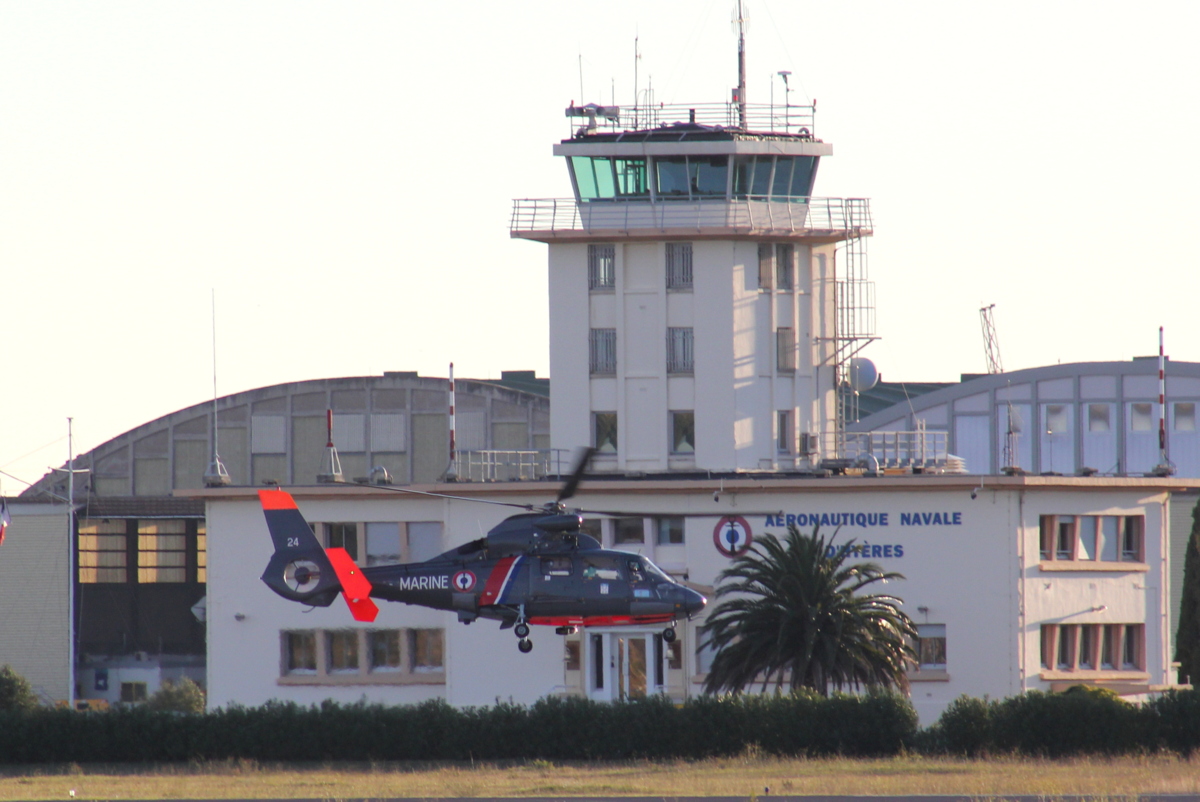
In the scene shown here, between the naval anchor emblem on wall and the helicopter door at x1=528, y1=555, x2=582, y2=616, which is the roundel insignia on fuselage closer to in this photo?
the helicopter door at x1=528, y1=555, x2=582, y2=616

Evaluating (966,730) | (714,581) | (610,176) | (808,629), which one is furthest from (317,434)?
(966,730)

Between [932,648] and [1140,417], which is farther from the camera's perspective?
[1140,417]

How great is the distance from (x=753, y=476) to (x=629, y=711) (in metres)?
10.4

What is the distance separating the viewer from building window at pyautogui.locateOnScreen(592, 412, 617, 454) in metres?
57.8

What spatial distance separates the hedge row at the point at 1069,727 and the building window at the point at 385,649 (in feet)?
56.9

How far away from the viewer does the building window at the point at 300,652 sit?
2219 inches

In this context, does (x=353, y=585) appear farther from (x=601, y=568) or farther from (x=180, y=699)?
(x=180, y=699)

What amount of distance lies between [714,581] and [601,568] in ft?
53.9

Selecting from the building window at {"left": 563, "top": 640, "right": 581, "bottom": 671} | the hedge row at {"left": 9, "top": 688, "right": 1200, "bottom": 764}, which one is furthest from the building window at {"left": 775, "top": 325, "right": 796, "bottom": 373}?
the hedge row at {"left": 9, "top": 688, "right": 1200, "bottom": 764}

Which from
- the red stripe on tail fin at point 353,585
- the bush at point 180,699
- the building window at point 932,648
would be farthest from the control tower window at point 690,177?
the bush at point 180,699

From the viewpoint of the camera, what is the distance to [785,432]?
192ft

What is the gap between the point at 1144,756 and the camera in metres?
45.0

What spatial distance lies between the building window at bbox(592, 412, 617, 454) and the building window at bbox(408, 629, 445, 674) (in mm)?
7827

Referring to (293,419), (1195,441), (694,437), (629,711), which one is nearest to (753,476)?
(694,437)
